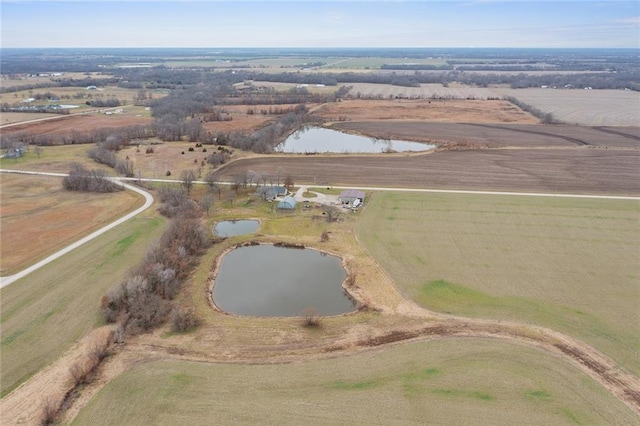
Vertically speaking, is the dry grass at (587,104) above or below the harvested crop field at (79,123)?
above

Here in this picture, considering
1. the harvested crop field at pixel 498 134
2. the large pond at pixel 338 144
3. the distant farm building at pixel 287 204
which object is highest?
the harvested crop field at pixel 498 134

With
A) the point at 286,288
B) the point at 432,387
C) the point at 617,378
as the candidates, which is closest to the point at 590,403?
the point at 617,378

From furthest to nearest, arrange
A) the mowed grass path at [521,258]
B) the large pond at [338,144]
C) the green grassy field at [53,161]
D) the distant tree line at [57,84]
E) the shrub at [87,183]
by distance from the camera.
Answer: the distant tree line at [57,84] → the large pond at [338,144] → the green grassy field at [53,161] → the shrub at [87,183] → the mowed grass path at [521,258]

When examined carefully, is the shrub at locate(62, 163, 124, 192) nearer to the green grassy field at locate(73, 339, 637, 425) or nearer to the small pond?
the small pond

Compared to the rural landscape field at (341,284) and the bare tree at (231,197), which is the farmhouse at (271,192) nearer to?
the rural landscape field at (341,284)

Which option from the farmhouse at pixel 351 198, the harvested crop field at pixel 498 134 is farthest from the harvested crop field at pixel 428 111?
the farmhouse at pixel 351 198

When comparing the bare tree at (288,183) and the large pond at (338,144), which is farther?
the large pond at (338,144)

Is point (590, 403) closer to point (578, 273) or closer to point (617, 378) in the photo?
point (617, 378)

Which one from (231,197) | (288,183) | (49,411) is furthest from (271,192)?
(49,411)

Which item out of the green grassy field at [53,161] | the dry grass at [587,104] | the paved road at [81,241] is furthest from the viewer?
the dry grass at [587,104]
